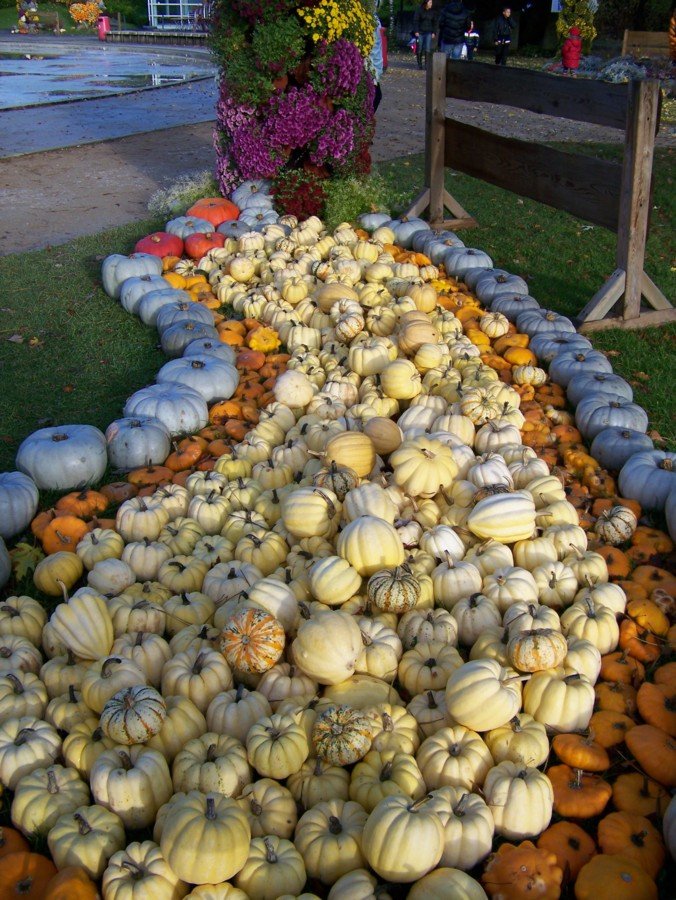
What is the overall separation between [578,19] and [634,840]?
27.2 m

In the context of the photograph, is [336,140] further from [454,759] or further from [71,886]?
[71,886]

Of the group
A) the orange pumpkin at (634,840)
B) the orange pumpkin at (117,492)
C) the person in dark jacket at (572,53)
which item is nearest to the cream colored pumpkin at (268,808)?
the orange pumpkin at (634,840)

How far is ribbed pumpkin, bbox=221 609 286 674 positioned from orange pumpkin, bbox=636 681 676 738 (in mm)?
1497

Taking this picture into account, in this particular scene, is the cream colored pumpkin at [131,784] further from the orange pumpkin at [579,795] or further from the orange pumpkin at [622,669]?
the orange pumpkin at [622,669]

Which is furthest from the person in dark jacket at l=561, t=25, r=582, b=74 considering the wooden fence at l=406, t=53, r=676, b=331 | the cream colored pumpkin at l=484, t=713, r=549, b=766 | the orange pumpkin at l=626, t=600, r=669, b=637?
the cream colored pumpkin at l=484, t=713, r=549, b=766

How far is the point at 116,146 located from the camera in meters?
14.1

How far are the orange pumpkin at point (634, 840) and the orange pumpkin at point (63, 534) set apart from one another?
2.90 meters

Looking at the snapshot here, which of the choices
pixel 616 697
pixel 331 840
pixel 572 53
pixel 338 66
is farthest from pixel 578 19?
pixel 331 840

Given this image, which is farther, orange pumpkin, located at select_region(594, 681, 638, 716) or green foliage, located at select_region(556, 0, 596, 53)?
green foliage, located at select_region(556, 0, 596, 53)

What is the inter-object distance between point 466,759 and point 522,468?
201cm

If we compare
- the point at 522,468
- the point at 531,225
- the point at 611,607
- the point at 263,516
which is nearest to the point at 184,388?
the point at 263,516

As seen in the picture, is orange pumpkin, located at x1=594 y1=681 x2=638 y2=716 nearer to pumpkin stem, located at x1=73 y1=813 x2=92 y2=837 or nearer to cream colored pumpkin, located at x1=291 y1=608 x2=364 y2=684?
cream colored pumpkin, located at x1=291 y1=608 x2=364 y2=684

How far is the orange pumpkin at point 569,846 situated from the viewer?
9.04ft

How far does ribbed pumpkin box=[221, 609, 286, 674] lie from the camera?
10.8 feet
